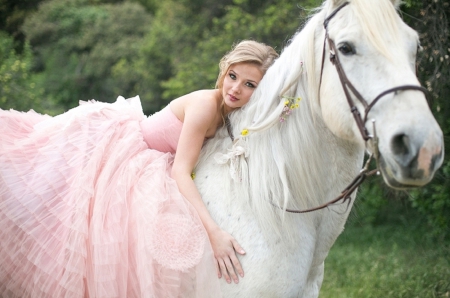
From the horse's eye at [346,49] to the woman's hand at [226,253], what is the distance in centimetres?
98

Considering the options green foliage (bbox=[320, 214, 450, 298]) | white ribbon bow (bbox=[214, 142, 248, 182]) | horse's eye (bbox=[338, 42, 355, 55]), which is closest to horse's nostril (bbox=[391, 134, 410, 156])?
horse's eye (bbox=[338, 42, 355, 55])

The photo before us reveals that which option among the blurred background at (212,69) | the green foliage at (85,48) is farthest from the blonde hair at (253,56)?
the green foliage at (85,48)

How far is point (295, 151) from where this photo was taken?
8.14 ft

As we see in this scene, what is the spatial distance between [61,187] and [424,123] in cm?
173

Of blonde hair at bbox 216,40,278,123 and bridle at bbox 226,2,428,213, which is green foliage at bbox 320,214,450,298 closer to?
bridle at bbox 226,2,428,213

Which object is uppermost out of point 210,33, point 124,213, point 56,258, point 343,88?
point 343,88

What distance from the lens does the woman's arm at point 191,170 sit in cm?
240

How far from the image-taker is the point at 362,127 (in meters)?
2.08

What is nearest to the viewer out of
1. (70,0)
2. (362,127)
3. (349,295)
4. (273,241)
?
(362,127)

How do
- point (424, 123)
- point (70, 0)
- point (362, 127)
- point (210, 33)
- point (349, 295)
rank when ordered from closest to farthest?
1. point (424, 123)
2. point (362, 127)
3. point (349, 295)
4. point (210, 33)
5. point (70, 0)

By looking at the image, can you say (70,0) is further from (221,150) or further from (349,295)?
(221,150)

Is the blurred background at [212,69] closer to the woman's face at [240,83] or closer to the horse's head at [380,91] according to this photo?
the woman's face at [240,83]

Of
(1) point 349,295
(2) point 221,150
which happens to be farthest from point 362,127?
(1) point 349,295

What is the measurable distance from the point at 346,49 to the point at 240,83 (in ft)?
2.27
